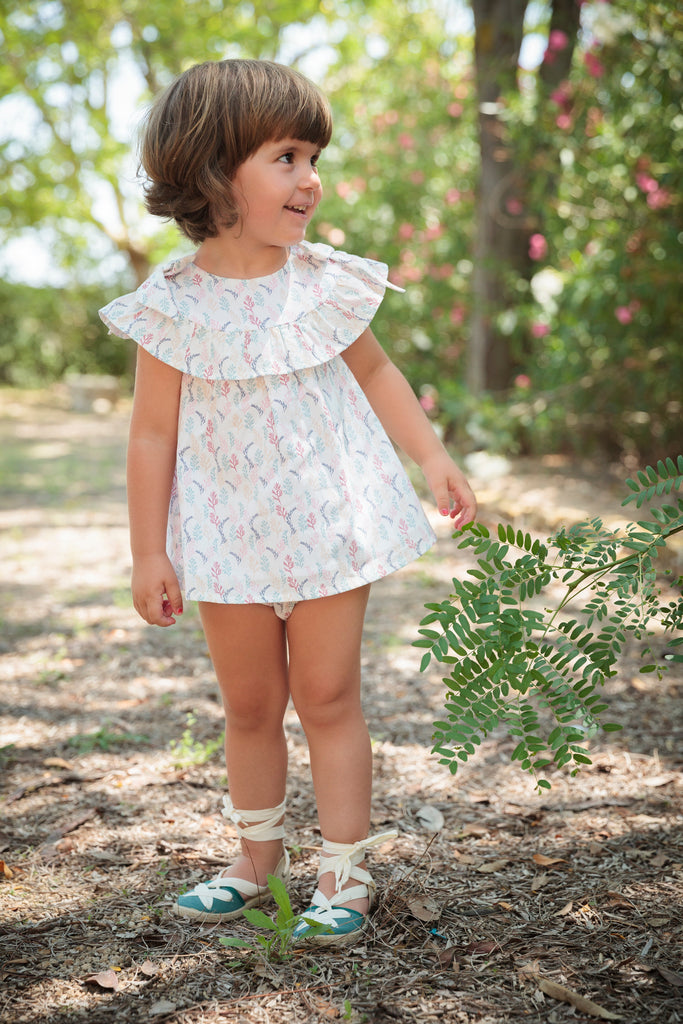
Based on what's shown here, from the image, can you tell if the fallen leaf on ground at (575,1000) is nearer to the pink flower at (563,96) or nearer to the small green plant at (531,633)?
the small green plant at (531,633)

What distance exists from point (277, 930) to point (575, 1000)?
1.63 ft

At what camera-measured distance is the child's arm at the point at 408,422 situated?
1.73 meters

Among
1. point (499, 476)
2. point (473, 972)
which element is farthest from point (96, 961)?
point (499, 476)

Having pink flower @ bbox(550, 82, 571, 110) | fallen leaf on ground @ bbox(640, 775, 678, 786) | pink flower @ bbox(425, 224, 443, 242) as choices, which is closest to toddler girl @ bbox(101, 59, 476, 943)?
fallen leaf on ground @ bbox(640, 775, 678, 786)

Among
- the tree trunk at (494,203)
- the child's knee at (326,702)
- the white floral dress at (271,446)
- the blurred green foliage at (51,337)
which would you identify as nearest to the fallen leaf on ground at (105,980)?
the child's knee at (326,702)

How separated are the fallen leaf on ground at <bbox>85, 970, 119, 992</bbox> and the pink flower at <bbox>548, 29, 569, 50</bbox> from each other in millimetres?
5427

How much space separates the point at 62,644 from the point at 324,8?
36.1ft

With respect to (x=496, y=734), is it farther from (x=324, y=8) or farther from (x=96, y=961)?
(x=324, y=8)

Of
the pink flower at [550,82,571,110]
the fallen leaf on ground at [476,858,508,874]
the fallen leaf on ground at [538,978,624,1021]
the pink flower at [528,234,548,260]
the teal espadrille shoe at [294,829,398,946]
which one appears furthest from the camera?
the pink flower at [528,234,548,260]

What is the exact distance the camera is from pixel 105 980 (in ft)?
4.91

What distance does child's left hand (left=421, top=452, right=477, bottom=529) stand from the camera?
1724mm

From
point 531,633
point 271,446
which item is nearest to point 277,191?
point 271,446

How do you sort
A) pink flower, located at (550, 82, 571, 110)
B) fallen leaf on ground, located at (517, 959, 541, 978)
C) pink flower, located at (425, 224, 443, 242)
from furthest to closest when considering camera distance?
pink flower, located at (425, 224, 443, 242) < pink flower, located at (550, 82, 571, 110) < fallen leaf on ground, located at (517, 959, 541, 978)

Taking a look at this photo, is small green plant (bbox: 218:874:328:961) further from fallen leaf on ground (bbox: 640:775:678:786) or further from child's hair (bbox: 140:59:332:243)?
child's hair (bbox: 140:59:332:243)
